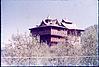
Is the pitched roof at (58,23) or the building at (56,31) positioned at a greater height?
the pitched roof at (58,23)

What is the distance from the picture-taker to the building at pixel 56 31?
4332mm

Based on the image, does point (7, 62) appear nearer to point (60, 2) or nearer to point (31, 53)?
point (31, 53)

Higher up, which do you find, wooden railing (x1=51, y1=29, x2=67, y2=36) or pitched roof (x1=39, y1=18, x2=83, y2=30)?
pitched roof (x1=39, y1=18, x2=83, y2=30)

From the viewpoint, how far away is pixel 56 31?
4.32 meters

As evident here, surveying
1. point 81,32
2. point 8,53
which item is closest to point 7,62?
point 8,53

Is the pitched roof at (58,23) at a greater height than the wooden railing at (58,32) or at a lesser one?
greater

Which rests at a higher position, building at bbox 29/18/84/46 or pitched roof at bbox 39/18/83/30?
pitched roof at bbox 39/18/83/30

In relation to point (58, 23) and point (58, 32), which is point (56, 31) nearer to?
point (58, 32)

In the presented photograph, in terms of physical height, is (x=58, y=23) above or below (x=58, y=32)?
above

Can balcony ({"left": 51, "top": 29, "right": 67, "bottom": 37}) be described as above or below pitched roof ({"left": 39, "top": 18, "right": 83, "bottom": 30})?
below

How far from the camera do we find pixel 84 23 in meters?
4.50

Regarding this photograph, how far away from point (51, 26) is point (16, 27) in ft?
1.96

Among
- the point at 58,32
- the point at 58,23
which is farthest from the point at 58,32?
the point at 58,23

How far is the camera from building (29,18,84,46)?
4332mm
